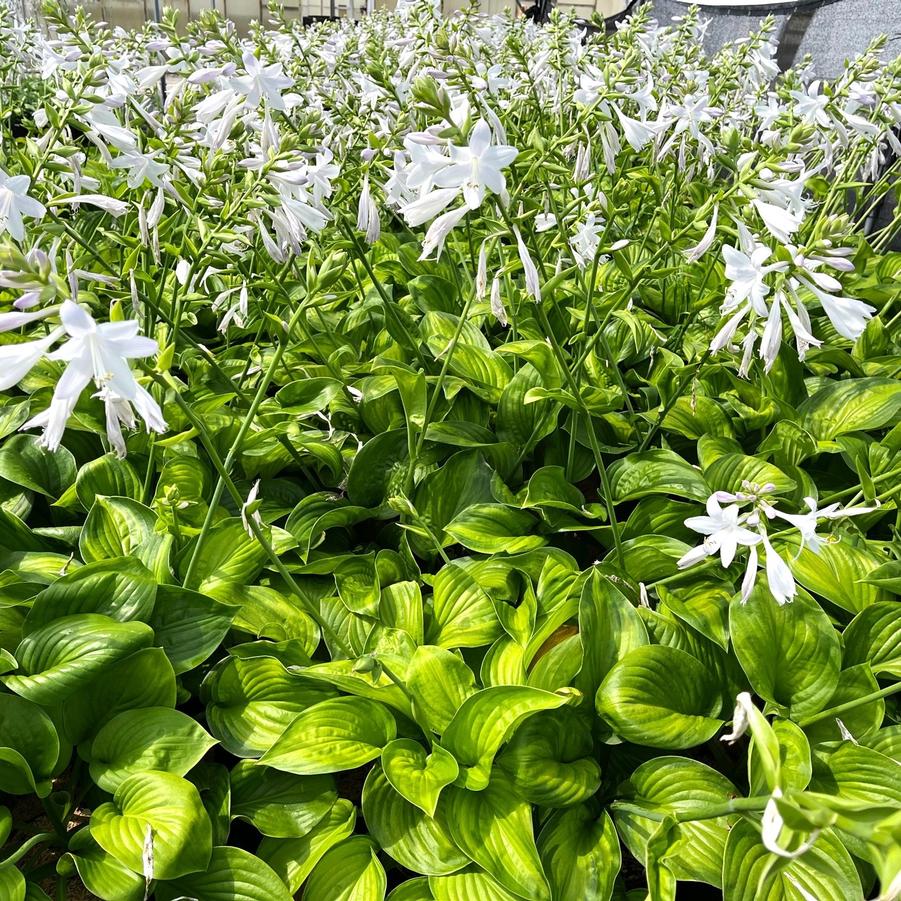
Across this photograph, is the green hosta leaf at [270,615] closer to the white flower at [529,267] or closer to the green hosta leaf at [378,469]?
the green hosta leaf at [378,469]

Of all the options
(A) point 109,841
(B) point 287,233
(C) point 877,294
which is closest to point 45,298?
(B) point 287,233

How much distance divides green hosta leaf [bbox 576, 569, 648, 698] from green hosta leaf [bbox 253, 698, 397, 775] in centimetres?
42

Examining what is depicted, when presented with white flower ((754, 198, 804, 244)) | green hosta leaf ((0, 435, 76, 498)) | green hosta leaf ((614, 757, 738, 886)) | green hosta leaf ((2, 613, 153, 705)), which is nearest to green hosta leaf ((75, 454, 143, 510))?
green hosta leaf ((0, 435, 76, 498))

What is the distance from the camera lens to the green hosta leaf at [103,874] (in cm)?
130

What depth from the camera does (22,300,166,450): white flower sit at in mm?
940

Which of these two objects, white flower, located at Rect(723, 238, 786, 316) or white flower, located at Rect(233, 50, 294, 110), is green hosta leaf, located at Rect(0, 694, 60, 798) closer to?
white flower, located at Rect(233, 50, 294, 110)

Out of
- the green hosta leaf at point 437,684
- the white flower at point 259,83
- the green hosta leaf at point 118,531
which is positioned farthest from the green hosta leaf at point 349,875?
the white flower at point 259,83

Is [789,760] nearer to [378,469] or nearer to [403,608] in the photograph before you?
[403,608]

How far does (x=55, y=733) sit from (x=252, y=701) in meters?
0.37

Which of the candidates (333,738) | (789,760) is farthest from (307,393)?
(789,760)

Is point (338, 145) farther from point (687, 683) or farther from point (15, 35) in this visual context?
point (15, 35)

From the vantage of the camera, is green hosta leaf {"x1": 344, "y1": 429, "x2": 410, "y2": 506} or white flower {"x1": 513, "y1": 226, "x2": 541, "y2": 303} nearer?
white flower {"x1": 513, "y1": 226, "x2": 541, "y2": 303}

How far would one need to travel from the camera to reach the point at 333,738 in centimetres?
151

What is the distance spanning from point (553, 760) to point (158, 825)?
74 cm
